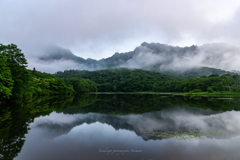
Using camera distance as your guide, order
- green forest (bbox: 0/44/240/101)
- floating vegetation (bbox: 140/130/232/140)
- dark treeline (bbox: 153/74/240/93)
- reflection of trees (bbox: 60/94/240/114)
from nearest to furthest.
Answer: floating vegetation (bbox: 140/130/232/140) < reflection of trees (bbox: 60/94/240/114) < green forest (bbox: 0/44/240/101) < dark treeline (bbox: 153/74/240/93)

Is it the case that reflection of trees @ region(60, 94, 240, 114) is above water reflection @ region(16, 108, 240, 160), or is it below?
below

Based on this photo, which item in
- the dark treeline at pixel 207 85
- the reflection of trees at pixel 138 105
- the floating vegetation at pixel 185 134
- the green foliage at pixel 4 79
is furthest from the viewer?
the dark treeline at pixel 207 85

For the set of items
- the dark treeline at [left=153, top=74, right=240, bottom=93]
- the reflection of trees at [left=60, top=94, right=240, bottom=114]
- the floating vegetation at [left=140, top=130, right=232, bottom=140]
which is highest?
the dark treeline at [left=153, top=74, right=240, bottom=93]

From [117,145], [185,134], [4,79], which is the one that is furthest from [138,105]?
[4,79]

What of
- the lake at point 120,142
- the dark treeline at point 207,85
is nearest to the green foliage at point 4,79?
the lake at point 120,142

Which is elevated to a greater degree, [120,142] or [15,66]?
[15,66]

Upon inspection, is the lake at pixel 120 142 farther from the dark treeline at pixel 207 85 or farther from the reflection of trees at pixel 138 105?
the dark treeline at pixel 207 85

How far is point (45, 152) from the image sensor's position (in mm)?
11609

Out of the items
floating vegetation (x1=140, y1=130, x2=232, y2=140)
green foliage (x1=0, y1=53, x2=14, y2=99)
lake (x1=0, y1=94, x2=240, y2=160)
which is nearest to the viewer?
lake (x1=0, y1=94, x2=240, y2=160)

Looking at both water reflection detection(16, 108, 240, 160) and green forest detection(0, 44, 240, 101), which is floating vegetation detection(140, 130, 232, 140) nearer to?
water reflection detection(16, 108, 240, 160)

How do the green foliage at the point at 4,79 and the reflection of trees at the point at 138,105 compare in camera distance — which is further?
the reflection of trees at the point at 138,105

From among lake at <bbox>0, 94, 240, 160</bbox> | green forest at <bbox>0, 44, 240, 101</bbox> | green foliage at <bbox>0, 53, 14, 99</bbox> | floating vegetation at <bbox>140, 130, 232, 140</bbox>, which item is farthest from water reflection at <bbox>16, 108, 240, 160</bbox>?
green forest at <bbox>0, 44, 240, 101</bbox>

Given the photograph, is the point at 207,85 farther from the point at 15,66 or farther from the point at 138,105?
the point at 15,66

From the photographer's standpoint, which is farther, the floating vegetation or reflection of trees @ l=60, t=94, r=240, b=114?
reflection of trees @ l=60, t=94, r=240, b=114
